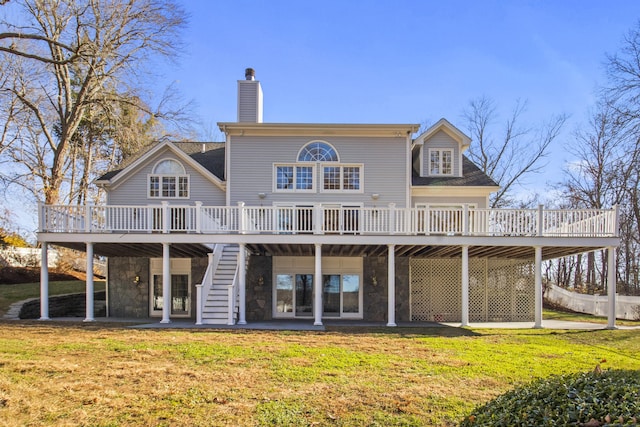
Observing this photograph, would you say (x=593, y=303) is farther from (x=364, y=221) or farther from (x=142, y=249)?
(x=142, y=249)

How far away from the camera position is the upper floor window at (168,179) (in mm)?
15930

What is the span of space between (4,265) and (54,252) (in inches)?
154

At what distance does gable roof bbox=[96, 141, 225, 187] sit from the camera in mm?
15602

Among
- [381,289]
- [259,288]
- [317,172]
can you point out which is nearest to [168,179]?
[259,288]

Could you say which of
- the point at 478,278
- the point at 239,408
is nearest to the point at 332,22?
the point at 478,278

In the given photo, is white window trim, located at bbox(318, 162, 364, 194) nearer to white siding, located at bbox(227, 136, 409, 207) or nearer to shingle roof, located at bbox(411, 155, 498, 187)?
white siding, located at bbox(227, 136, 409, 207)

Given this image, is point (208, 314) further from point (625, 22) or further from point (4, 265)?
point (625, 22)

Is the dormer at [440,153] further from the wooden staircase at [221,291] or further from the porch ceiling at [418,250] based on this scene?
the wooden staircase at [221,291]

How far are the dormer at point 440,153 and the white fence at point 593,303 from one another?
8.27 meters

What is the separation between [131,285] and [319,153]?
28.9 ft

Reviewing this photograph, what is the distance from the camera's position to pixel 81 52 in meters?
16.9

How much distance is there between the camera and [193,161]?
1571 cm

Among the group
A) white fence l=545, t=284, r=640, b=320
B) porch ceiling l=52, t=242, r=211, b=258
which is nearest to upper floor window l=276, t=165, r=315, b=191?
porch ceiling l=52, t=242, r=211, b=258

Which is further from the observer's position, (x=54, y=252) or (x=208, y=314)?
(x=54, y=252)
